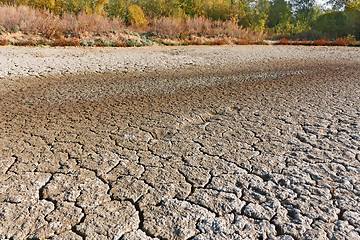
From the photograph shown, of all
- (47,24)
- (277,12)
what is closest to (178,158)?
(47,24)

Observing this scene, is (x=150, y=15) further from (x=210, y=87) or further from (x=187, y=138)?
(x=187, y=138)

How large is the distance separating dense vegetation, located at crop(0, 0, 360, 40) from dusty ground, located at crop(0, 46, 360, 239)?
302 inches

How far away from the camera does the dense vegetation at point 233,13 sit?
38.6 ft

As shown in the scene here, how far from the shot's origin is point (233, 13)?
15188 mm

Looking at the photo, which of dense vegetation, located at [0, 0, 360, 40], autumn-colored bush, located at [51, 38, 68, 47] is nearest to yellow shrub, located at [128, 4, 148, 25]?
dense vegetation, located at [0, 0, 360, 40]

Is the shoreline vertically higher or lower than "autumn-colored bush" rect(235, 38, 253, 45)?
lower

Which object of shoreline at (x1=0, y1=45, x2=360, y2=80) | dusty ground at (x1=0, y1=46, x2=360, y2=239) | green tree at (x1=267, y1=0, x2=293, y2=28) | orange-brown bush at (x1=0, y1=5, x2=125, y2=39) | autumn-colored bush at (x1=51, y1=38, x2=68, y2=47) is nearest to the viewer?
dusty ground at (x1=0, y1=46, x2=360, y2=239)

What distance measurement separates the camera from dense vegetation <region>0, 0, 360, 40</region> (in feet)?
38.6

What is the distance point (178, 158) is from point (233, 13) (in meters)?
14.2

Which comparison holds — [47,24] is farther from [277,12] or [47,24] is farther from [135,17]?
[277,12]

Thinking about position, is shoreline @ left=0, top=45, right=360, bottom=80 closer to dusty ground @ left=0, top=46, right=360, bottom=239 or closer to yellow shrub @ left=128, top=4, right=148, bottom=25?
dusty ground @ left=0, top=46, right=360, bottom=239

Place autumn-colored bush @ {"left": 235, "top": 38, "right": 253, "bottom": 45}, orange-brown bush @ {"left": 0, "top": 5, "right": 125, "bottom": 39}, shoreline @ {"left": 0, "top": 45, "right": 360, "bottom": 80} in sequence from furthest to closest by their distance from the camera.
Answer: autumn-colored bush @ {"left": 235, "top": 38, "right": 253, "bottom": 45} < orange-brown bush @ {"left": 0, "top": 5, "right": 125, "bottom": 39} < shoreline @ {"left": 0, "top": 45, "right": 360, "bottom": 80}

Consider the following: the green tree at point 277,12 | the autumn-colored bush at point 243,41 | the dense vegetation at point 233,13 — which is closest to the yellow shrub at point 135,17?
the dense vegetation at point 233,13

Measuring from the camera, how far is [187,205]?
2.03m
